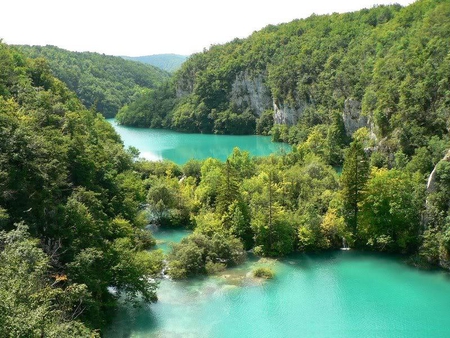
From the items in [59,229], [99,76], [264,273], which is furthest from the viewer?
[99,76]

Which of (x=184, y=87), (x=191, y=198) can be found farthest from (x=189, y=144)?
(x=191, y=198)

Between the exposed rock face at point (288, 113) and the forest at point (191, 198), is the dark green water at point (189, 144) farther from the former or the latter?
A: the forest at point (191, 198)

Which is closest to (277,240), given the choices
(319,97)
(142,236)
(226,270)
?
(226,270)

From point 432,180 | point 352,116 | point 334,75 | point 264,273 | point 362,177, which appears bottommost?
point 264,273

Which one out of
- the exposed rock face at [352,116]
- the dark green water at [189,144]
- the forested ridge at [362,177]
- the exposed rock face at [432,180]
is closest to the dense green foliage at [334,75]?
the forested ridge at [362,177]

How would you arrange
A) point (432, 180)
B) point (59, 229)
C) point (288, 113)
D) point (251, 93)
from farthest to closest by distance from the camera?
point (251, 93) < point (288, 113) < point (432, 180) < point (59, 229)

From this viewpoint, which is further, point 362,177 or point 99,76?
point 99,76

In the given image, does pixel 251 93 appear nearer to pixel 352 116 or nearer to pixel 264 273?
pixel 352 116
